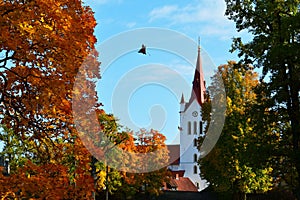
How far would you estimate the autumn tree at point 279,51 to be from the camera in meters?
17.4

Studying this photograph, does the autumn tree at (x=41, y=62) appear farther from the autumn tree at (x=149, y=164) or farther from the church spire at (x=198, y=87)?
the church spire at (x=198, y=87)

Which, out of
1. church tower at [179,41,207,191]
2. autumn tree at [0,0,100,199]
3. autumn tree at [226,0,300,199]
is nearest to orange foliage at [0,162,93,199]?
autumn tree at [0,0,100,199]

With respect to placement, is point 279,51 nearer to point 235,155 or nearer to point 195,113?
point 235,155

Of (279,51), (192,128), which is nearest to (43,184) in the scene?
(279,51)

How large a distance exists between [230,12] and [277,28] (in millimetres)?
2392

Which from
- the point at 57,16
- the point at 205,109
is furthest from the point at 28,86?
the point at 205,109

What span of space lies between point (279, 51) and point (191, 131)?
80896mm

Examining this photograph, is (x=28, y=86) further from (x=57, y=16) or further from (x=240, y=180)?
(x=240, y=180)

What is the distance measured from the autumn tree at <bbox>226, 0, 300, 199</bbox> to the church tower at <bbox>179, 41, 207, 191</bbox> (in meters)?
69.8

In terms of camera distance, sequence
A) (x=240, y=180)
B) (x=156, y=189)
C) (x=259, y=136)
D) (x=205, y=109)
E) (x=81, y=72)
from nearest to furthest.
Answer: (x=81, y=72) < (x=259, y=136) < (x=240, y=180) < (x=205, y=109) < (x=156, y=189)

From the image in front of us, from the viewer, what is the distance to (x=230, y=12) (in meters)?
20.6

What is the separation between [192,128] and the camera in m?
97.3

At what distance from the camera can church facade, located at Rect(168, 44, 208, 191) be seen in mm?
92188

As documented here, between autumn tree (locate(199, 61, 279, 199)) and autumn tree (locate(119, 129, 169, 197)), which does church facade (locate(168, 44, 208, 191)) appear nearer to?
autumn tree (locate(119, 129, 169, 197))
